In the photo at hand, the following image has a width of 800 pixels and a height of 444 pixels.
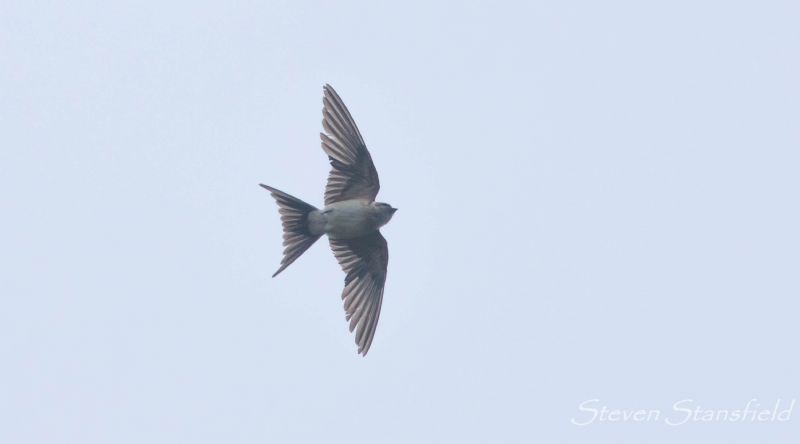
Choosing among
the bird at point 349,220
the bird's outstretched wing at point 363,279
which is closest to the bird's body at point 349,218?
the bird at point 349,220

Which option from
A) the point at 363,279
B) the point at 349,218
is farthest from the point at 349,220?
the point at 363,279

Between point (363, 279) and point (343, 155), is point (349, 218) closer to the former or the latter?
point (343, 155)

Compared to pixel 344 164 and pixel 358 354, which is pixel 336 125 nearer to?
pixel 344 164

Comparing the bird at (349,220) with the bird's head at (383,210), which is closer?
the bird at (349,220)

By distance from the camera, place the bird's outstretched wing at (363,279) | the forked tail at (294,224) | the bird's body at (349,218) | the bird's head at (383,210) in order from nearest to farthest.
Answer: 1. the forked tail at (294,224)
2. the bird's body at (349,218)
3. the bird's head at (383,210)
4. the bird's outstretched wing at (363,279)

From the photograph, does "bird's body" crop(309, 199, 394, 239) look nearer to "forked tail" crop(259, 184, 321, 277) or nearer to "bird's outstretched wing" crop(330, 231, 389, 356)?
"forked tail" crop(259, 184, 321, 277)

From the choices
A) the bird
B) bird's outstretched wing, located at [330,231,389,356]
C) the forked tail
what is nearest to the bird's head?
the bird

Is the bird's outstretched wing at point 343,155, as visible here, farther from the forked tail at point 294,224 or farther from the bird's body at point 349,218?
the forked tail at point 294,224

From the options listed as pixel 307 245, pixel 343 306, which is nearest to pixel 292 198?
pixel 307 245
